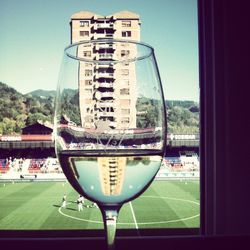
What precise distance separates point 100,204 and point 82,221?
8.64 metres

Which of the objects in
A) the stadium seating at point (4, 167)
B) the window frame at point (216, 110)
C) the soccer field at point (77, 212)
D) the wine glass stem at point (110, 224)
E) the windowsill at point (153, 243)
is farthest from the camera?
the stadium seating at point (4, 167)

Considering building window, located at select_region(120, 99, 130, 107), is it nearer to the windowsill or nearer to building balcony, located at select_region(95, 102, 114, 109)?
building balcony, located at select_region(95, 102, 114, 109)

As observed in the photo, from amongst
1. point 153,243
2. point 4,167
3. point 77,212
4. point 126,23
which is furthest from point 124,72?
point 4,167

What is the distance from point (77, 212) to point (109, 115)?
9592 mm

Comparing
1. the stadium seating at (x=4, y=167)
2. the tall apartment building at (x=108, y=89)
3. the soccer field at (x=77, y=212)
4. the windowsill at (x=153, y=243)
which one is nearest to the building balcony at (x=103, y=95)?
the tall apartment building at (x=108, y=89)

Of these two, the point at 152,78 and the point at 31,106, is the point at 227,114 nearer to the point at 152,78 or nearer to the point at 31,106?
the point at 152,78

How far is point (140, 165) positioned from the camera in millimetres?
262

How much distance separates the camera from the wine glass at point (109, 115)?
0.85ft

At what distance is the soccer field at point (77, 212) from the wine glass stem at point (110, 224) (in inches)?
276

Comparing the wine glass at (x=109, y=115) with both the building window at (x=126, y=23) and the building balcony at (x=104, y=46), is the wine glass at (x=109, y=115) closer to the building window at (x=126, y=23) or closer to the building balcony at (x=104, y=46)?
the building balcony at (x=104, y=46)

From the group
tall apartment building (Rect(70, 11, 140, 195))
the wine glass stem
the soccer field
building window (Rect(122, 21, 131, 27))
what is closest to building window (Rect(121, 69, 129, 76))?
tall apartment building (Rect(70, 11, 140, 195))

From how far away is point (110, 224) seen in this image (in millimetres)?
250

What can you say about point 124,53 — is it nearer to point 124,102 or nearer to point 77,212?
point 124,102

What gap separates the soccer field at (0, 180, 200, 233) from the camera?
8.27 meters
